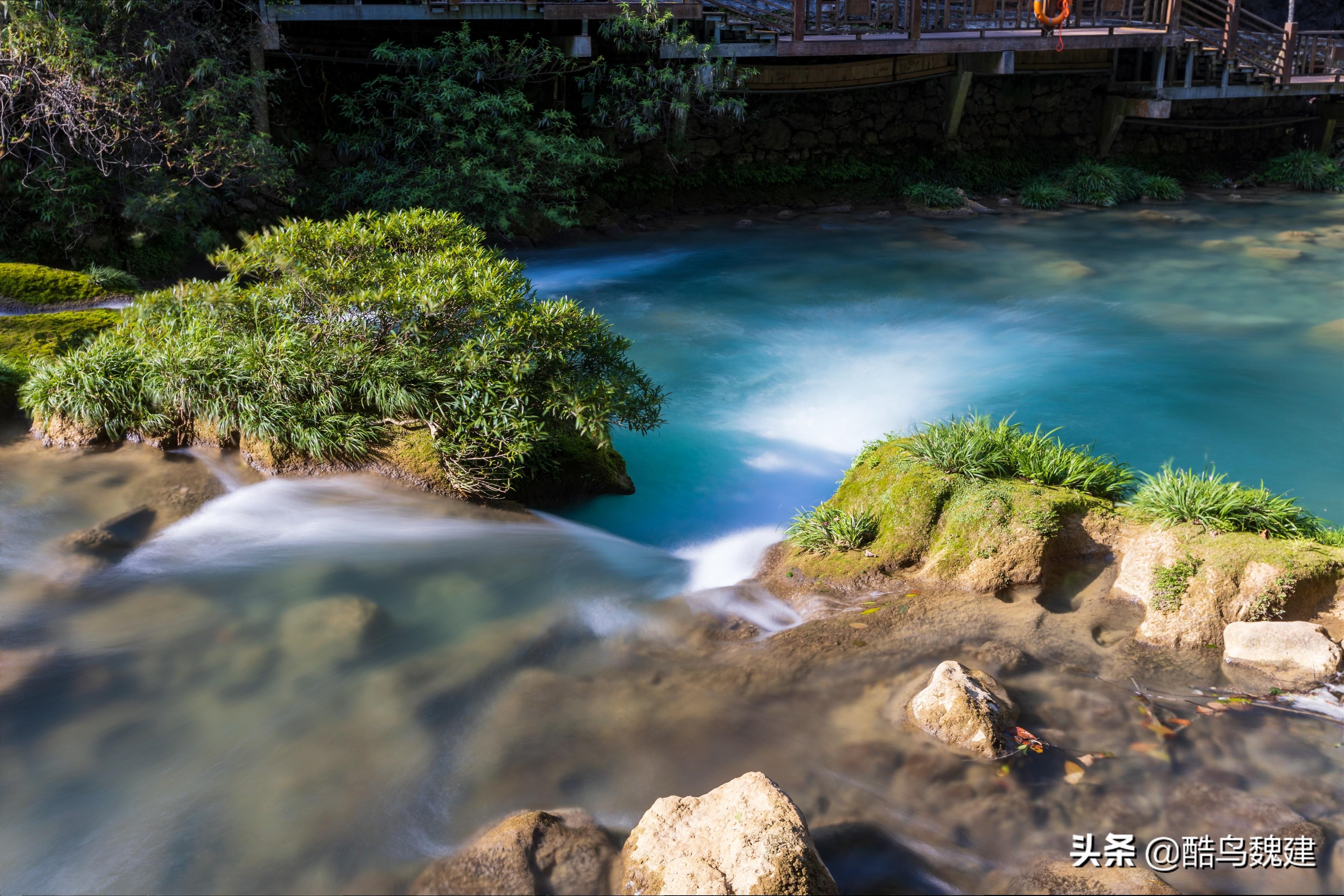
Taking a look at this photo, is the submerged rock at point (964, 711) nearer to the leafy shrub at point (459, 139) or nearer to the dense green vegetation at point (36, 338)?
the dense green vegetation at point (36, 338)

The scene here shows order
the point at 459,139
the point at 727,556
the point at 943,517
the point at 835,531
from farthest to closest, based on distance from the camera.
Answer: the point at 459,139 → the point at 727,556 → the point at 835,531 → the point at 943,517

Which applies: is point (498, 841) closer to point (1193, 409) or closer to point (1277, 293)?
point (1193, 409)

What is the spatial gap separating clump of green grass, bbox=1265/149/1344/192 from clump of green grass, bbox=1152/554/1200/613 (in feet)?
57.1

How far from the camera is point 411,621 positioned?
5.27 m

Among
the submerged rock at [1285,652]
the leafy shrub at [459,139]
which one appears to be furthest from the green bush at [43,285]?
the submerged rock at [1285,652]

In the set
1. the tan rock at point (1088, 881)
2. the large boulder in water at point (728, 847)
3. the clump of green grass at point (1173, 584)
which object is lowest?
the tan rock at point (1088, 881)

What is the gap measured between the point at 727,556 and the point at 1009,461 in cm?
196

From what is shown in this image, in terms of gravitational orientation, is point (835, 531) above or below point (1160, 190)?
below

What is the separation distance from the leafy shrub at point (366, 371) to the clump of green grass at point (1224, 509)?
3469mm

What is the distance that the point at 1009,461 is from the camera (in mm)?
6102

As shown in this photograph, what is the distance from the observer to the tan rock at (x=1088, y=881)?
3.50 m

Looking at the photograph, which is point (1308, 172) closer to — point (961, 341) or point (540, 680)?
point (961, 341)

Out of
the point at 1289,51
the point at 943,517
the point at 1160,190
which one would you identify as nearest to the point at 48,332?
the point at 943,517

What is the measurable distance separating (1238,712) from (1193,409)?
17.0 feet
